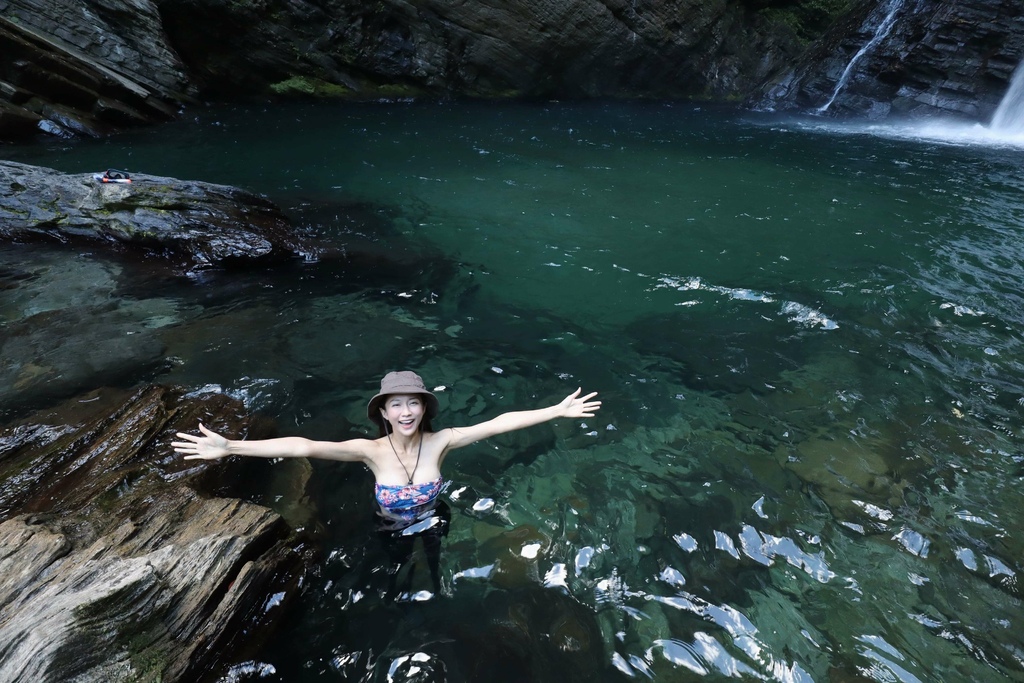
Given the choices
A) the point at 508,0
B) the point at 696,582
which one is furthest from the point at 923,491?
the point at 508,0

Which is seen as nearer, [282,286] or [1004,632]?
[1004,632]

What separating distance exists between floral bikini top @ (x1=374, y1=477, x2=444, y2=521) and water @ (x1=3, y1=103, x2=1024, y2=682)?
38 centimetres

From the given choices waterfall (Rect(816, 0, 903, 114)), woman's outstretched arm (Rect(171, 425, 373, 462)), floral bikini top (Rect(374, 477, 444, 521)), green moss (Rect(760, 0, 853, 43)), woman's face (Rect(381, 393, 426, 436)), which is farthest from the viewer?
green moss (Rect(760, 0, 853, 43))

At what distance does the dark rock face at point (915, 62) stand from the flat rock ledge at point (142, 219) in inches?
818

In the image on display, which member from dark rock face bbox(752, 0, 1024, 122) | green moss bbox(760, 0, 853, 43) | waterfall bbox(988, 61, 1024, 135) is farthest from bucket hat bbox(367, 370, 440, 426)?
green moss bbox(760, 0, 853, 43)

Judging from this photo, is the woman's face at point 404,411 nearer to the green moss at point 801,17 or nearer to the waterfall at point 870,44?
the waterfall at point 870,44

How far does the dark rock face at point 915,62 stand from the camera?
60.3 ft

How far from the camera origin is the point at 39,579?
9.53ft

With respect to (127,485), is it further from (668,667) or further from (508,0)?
(508,0)

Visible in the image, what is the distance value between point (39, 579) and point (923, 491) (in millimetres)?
5720

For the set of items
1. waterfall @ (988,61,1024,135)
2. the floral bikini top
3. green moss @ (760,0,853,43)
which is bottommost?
waterfall @ (988,61,1024,135)

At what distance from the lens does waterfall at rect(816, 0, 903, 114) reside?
818 inches

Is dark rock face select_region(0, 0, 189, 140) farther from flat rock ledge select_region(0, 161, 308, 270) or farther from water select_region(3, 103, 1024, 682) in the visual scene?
flat rock ledge select_region(0, 161, 308, 270)

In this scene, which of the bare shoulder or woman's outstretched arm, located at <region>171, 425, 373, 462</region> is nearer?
woman's outstretched arm, located at <region>171, 425, 373, 462</region>
